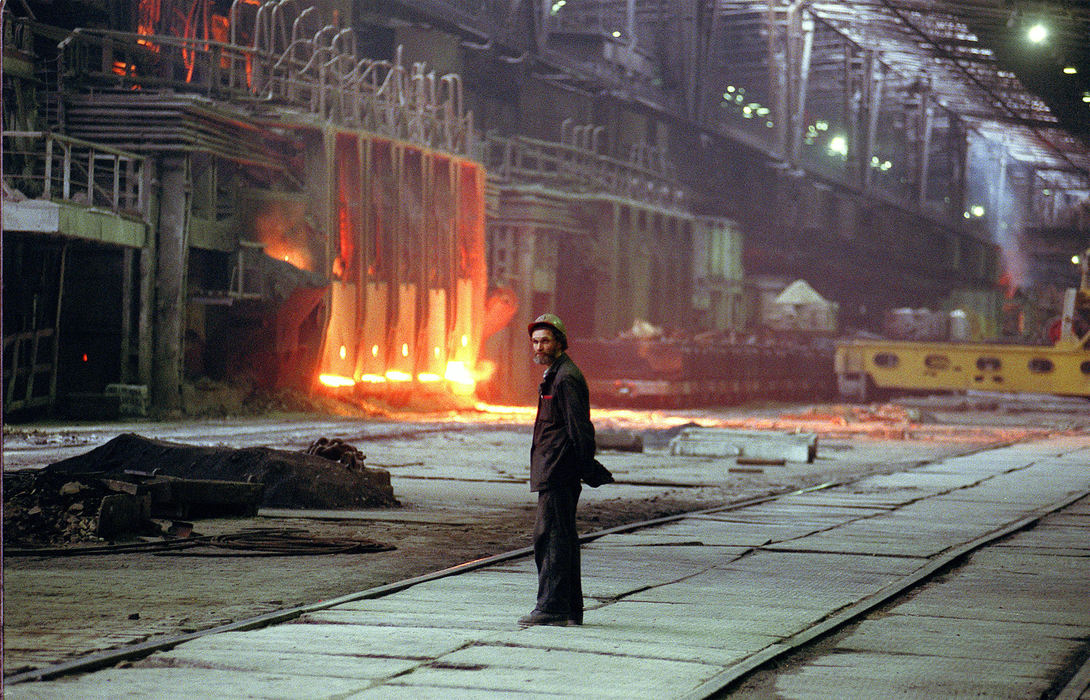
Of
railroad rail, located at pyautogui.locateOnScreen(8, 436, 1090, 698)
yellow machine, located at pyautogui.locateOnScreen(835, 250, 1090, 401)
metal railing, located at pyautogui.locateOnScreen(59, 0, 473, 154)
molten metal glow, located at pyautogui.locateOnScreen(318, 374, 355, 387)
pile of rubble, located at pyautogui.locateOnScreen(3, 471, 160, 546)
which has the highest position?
metal railing, located at pyautogui.locateOnScreen(59, 0, 473, 154)

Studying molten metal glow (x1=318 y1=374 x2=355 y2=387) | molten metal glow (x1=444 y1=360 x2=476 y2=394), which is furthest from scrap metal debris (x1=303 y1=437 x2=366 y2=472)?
molten metal glow (x1=444 y1=360 x2=476 y2=394)

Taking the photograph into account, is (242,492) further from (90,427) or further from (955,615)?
(90,427)

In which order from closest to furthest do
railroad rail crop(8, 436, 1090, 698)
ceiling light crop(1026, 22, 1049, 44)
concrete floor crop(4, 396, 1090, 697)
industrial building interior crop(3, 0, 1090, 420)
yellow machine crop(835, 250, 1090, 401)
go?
concrete floor crop(4, 396, 1090, 697) → railroad rail crop(8, 436, 1090, 698) → industrial building interior crop(3, 0, 1090, 420) → ceiling light crop(1026, 22, 1049, 44) → yellow machine crop(835, 250, 1090, 401)

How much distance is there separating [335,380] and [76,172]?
6.11m

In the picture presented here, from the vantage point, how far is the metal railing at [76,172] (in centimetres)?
1858

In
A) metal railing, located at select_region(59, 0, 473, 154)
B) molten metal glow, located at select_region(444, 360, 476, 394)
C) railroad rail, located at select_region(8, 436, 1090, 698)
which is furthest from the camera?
molten metal glow, located at select_region(444, 360, 476, 394)

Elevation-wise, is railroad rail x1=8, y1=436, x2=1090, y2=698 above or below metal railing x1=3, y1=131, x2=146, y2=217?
below

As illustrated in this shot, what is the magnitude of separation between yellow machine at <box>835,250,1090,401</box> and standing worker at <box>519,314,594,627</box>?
24377 mm

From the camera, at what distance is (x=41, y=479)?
376 inches

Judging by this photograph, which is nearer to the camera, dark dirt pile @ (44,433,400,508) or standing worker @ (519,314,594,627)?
standing worker @ (519,314,594,627)

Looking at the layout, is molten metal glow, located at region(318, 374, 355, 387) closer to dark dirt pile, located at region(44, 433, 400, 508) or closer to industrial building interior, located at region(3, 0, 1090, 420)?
industrial building interior, located at region(3, 0, 1090, 420)

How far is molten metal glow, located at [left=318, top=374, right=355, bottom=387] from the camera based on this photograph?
24.9 meters

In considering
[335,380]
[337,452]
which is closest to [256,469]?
[337,452]

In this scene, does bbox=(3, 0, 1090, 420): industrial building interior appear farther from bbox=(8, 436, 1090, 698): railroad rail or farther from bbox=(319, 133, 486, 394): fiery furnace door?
bbox=(8, 436, 1090, 698): railroad rail
